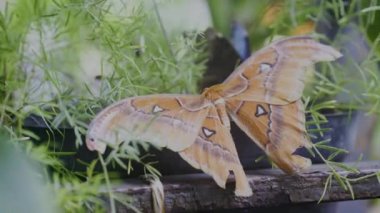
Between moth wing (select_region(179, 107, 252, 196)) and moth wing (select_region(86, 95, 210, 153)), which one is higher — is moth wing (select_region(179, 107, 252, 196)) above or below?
below

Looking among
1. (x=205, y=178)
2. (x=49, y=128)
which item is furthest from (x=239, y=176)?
(x=49, y=128)

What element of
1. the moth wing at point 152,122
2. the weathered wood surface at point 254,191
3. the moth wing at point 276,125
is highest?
the moth wing at point 152,122

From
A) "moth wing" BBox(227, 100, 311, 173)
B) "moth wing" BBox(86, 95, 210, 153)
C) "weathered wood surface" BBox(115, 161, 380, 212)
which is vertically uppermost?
"moth wing" BBox(86, 95, 210, 153)
